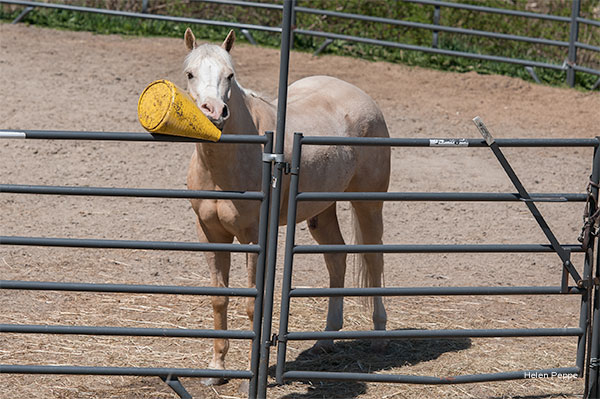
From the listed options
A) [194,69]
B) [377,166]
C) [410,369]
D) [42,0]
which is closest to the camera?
[194,69]

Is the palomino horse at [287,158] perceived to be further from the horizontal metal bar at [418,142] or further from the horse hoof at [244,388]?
the horizontal metal bar at [418,142]

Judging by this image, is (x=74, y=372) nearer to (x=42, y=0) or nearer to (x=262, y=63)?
(x=262, y=63)

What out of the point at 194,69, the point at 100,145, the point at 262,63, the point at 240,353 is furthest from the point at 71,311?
the point at 262,63

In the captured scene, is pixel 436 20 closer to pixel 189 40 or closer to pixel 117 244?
pixel 189 40

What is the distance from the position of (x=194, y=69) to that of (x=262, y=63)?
682 cm

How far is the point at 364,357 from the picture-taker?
4969 mm

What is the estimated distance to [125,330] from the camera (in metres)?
3.67

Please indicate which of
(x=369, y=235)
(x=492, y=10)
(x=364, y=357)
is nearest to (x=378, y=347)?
(x=364, y=357)

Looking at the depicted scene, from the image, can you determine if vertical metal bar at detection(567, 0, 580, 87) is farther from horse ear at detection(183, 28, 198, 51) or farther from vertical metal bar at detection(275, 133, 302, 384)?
vertical metal bar at detection(275, 133, 302, 384)

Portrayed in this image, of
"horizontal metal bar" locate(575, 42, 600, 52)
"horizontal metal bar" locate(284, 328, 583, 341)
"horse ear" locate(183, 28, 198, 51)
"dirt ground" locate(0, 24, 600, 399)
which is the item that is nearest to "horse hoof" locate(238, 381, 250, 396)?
"dirt ground" locate(0, 24, 600, 399)

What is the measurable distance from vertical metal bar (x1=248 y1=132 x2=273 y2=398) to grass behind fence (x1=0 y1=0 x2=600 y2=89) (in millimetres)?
8128

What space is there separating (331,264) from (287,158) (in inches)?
38.2

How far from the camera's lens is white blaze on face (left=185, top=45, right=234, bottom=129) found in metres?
3.98

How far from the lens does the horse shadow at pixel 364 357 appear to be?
4.73 meters
